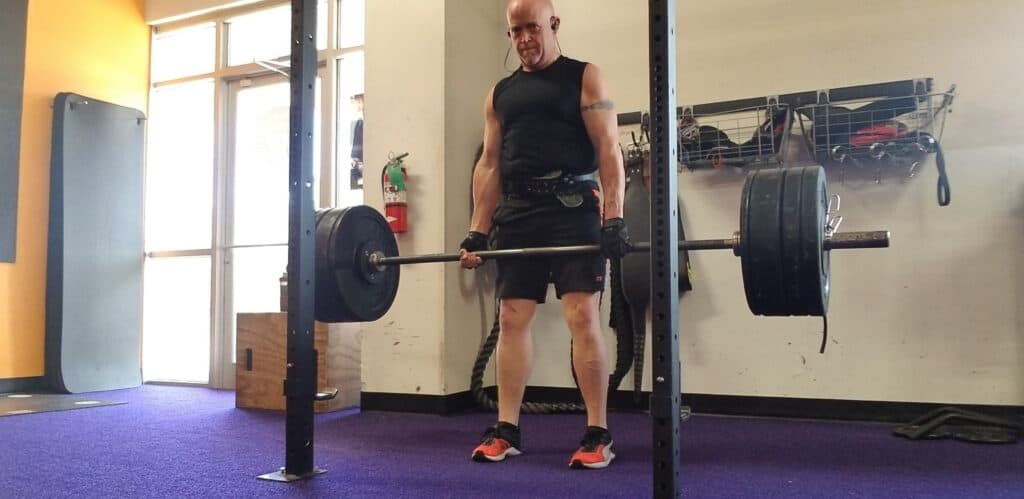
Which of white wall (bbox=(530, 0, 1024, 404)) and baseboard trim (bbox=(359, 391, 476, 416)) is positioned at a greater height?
white wall (bbox=(530, 0, 1024, 404))

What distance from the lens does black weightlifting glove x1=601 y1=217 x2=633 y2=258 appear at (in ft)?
6.39

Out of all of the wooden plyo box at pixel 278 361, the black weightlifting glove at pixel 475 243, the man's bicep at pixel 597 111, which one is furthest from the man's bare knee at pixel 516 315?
the wooden plyo box at pixel 278 361

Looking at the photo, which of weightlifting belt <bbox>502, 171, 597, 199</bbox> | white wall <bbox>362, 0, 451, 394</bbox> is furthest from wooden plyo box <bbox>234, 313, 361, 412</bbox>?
weightlifting belt <bbox>502, 171, 597, 199</bbox>

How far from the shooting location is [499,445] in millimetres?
2328

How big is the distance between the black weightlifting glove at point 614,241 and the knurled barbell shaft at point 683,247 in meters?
0.02

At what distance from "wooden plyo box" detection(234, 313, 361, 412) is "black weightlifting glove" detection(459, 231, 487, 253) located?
1466mm

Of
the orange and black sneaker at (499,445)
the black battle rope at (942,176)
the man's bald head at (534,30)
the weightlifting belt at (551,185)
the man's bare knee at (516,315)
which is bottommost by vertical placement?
the orange and black sneaker at (499,445)

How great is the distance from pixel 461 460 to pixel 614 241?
33.7 inches

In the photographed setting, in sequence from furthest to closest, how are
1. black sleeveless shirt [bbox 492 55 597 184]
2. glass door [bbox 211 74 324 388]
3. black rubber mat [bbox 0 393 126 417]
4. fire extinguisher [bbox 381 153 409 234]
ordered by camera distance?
glass door [bbox 211 74 324 388] → black rubber mat [bbox 0 393 126 417] → fire extinguisher [bbox 381 153 409 234] → black sleeveless shirt [bbox 492 55 597 184]

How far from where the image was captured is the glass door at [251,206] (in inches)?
191

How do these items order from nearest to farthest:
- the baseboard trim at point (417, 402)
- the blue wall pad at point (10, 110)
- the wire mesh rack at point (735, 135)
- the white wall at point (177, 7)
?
the wire mesh rack at point (735, 135)
the baseboard trim at point (417, 402)
the blue wall pad at point (10, 110)
the white wall at point (177, 7)

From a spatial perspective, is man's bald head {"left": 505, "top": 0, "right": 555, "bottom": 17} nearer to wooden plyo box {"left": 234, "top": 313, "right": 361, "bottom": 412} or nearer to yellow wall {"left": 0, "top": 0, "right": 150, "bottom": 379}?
wooden plyo box {"left": 234, "top": 313, "right": 361, "bottom": 412}

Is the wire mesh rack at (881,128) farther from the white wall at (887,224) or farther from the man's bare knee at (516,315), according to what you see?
the man's bare knee at (516,315)

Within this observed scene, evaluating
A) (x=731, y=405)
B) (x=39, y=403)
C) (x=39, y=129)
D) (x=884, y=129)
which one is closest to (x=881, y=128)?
(x=884, y=129)
